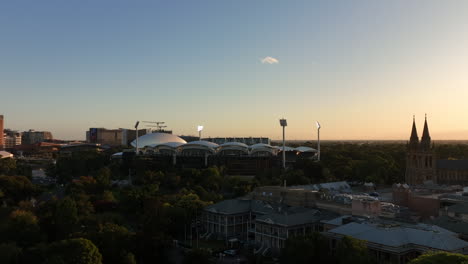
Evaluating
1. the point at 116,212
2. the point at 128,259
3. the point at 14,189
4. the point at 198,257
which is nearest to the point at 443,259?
the point at 198,257

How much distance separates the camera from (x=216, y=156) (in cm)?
10769

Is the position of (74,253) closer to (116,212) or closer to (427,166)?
(116,212)


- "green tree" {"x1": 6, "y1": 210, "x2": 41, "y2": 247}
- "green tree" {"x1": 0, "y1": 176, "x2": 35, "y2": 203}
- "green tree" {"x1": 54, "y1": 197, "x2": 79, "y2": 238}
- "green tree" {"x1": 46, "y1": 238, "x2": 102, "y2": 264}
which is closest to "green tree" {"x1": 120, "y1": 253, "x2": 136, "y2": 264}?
"green tree" {"x1": 46, "y1": 238, "x2": 102, "y2": 264}

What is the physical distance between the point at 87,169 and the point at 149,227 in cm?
6895

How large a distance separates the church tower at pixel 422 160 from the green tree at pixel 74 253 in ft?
194

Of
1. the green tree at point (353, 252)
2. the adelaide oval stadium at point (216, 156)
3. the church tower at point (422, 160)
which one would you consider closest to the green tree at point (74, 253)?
the green tree at point (353, 252)

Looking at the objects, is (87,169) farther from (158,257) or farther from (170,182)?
(158,257)

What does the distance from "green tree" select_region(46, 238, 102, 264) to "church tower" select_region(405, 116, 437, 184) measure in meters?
59.1

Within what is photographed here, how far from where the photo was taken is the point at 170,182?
77.6 m

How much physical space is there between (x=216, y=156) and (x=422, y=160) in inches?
1983

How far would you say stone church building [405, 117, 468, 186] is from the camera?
74.0 metres

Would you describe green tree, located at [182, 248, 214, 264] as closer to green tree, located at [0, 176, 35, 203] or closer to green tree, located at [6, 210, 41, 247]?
green tree, located at [6, 210, 41, 247]

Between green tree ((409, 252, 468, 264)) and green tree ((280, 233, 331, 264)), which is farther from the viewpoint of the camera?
green tree ((280, 233, 331, 264))

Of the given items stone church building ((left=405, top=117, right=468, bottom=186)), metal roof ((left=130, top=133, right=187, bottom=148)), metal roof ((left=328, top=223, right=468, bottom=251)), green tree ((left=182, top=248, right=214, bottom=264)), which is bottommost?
green tree ((left=182, top=248, right=214, bottom=264))
